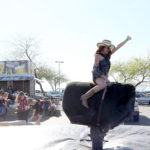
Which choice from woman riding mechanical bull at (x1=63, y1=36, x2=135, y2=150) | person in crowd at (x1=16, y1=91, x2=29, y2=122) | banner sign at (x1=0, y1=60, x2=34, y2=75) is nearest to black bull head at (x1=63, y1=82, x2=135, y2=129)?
woman riding mechanical bull at (x1=63, y1=36, x2=135, y2=150)

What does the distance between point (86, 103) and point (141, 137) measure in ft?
5.70

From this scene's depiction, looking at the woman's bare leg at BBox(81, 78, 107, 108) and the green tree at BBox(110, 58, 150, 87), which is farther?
the green tree at BBox(110, 58, 150, 87)

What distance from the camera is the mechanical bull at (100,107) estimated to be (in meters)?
3.01

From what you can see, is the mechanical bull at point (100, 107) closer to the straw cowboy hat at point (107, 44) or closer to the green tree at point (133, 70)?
the straw cowboy hat at point (107, 44)

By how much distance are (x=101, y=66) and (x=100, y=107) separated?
20.1 inches

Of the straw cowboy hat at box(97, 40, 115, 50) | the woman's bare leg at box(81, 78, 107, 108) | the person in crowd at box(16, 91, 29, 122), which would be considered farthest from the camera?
the person in crowd at box(16, 91, 29, 122)

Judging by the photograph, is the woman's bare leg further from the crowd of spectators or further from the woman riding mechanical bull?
the crowd of spectators

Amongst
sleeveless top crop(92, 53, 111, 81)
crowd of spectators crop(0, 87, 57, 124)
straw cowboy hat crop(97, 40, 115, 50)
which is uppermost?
straw cowboy hat crop(97, 40, 115, 50)

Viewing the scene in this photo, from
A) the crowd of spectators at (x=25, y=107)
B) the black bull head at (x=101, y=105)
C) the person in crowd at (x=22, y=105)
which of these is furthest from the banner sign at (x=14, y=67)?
the black bull head at (x=101, y=105)

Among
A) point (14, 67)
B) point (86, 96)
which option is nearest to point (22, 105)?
point (86, 96)

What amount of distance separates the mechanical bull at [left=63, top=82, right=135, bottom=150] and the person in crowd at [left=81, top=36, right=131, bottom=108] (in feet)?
0.25

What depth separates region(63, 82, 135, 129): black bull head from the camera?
3.00 metres

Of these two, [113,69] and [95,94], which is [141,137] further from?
[113,69]

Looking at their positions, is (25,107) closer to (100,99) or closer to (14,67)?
(100,99)
